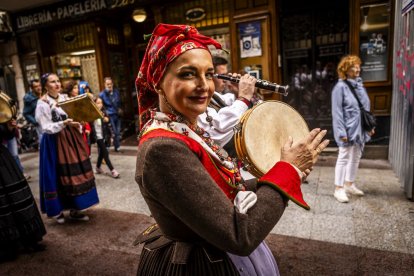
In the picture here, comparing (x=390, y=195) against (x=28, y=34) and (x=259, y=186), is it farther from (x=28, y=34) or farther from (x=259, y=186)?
(x=28, y=34)

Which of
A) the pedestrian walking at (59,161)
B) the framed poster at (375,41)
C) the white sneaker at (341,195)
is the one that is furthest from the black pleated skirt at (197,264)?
the framed poster at (375,41)

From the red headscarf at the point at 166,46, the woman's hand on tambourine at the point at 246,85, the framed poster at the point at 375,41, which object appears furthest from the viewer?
the framed poster at the point at 375,41

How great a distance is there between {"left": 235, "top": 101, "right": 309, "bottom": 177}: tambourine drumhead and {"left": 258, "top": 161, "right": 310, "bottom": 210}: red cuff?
34 centimetres

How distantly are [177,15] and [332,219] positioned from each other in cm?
648

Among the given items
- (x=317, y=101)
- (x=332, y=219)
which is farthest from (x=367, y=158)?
(x=332, y=219)

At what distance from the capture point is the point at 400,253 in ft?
9.46

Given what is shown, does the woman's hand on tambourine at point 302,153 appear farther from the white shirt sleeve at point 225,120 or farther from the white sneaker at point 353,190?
the white sneaker at point 353,190

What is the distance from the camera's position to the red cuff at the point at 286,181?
110 centimetres

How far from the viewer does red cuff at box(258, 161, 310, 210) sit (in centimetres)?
110

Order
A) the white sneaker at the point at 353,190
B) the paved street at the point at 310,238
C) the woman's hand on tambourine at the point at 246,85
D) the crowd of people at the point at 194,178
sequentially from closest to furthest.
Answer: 1. the crowd of people at the point at 194,178
2. the woman's hand on tambourine at the point at 246,85
3. the paved street at the point at 310,238
4. the white sneaker at the point at 353,190

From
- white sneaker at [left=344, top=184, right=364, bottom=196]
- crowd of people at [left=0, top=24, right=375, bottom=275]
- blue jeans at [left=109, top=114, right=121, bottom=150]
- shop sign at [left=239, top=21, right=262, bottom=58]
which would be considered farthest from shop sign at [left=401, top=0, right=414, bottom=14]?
blue jeans at [left=109, top=114, right=121, bottom=150]

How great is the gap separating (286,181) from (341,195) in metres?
3.48

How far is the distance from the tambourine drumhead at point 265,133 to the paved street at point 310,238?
165cm

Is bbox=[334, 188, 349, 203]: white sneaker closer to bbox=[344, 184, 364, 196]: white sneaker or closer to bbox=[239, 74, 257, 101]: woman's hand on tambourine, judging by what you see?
bbox=[344, 184, 364, 196]: white sneaker
